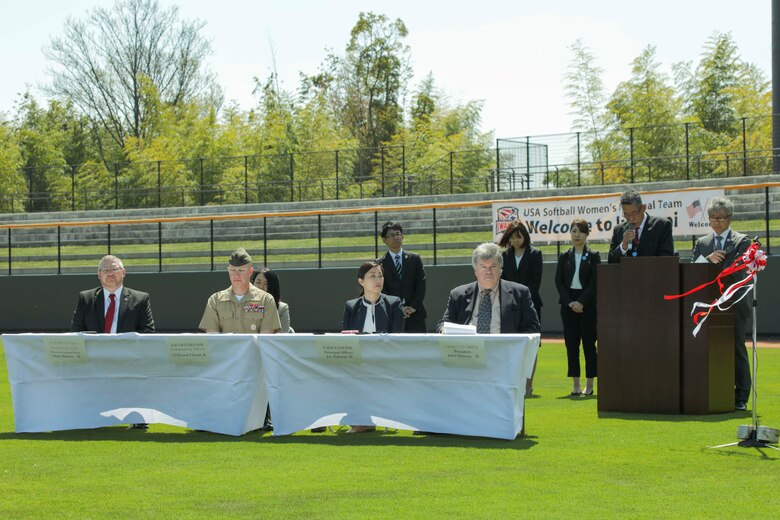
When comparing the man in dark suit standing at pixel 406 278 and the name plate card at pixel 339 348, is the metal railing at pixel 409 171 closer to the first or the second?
the man in dark suit standing at pixel 406 278

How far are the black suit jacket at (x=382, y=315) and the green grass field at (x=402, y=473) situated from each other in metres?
0.89

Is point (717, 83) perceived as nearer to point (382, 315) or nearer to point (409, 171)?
point (409, 171)

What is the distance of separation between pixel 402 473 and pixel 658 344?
3229mm

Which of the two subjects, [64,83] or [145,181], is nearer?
[145,181]

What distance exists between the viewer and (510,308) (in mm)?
8367

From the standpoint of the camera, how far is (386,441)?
308 inches

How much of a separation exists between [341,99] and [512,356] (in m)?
46.4

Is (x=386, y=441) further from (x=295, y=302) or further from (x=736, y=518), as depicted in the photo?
(x=295, y=302)

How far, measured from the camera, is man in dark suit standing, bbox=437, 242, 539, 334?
8289mm

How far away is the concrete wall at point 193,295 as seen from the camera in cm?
2138

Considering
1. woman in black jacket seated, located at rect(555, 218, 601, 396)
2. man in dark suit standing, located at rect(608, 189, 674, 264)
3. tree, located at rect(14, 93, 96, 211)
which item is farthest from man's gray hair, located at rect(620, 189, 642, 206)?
tree, located at rect(14, 93, 96, 211)

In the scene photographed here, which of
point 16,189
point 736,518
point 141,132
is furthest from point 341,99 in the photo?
point 736,518

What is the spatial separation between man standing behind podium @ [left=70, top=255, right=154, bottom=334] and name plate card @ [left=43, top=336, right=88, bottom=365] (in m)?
0.76

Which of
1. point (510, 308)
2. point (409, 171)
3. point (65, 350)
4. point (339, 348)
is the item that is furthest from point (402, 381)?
point (409, 171)
